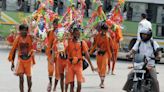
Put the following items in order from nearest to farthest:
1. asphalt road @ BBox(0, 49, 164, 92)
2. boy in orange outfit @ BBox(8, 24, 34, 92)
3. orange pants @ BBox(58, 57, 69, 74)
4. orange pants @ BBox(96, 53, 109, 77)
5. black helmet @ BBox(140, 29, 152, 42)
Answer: black helmet @ BBox(140, 29, 152, 42) → boy in orange outfit @ BBox(8, 24, 34, 92) → orange pants @ BBox(58, 57, 69, 74) → asphalt road @ BBox(0, 49, 164, 92) → orange pants @ BBox(96, 53, 109, 77)

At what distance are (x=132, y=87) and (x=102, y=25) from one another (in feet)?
10.8

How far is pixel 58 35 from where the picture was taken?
1194cm

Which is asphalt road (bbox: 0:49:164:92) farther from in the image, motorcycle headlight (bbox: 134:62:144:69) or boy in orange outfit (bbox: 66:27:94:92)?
motorcycle headlight (bbox: 134:62:144:69)

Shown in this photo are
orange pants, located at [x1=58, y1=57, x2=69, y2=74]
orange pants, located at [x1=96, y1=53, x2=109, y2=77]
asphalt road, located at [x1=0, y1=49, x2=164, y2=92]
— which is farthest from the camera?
orange pants, located at [x1=96, y1=53, x2=109, y2=77]

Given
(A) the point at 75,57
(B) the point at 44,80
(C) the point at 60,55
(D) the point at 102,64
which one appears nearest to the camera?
(A) the point at 75,57

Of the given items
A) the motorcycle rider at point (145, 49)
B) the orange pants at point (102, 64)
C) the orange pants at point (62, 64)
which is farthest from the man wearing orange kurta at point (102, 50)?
the motorcycle rider at point (145, 49)

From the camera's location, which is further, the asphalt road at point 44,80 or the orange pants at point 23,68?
the asphalt road at point 44,80

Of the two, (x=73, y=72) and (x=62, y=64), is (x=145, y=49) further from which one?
(x=62, y=64)

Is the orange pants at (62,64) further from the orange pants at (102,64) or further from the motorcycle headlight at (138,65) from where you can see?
the orange pants at (102,64)

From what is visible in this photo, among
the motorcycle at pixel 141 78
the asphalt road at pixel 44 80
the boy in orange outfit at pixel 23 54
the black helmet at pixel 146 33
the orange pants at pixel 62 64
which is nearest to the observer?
the motorcycle at pixel 141 78

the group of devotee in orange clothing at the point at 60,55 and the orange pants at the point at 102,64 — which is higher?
the group of devotee in orange clothing at the point at 60,55

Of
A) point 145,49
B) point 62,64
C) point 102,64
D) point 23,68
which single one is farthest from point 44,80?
point 145,49

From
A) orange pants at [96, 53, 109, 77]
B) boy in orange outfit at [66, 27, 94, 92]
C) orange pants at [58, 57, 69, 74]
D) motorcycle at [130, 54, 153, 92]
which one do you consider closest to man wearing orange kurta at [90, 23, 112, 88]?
orange pants at [96, 53, 109, 77]

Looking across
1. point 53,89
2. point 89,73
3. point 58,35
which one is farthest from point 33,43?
point 89,73
